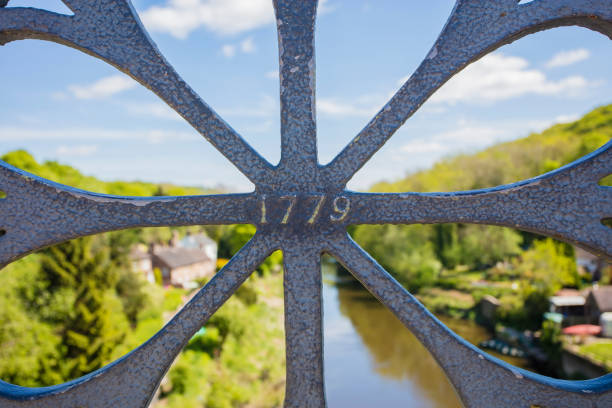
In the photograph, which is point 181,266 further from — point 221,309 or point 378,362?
point 378,362

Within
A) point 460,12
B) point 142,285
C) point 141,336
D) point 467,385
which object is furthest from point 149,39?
point 142,285

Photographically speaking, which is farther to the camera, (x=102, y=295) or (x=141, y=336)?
(x=141, y=336)

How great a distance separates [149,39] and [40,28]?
48 centimetres

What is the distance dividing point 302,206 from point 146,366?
0.99 m

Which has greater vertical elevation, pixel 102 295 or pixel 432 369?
pixel 102 295

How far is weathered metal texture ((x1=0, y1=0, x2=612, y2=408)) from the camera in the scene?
6.33ft

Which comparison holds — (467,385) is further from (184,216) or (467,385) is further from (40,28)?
(40,28)

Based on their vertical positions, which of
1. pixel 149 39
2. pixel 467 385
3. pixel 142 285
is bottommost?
pixel 142 285

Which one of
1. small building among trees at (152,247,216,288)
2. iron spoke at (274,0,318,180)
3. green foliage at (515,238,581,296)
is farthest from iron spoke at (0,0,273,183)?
small building among trees at (152,247,216,288)

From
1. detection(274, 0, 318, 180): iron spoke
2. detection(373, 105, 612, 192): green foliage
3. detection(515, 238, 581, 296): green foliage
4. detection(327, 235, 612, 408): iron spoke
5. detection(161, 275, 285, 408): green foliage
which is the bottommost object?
detection(161, 275, 285, 408): green foliage

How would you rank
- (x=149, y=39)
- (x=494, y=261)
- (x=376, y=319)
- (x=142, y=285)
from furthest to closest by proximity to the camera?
(x=494, y=261), (x=376, y=319), (x=142, y=285), (x=149, y=39)

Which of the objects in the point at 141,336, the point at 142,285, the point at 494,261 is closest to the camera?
the point at 141,336

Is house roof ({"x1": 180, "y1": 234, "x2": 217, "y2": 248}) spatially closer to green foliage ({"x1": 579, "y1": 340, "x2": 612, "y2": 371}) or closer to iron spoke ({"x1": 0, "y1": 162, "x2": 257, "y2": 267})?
green foliage ({"x1": 579, "y1": 340, "x2": 612, "y2": 371})

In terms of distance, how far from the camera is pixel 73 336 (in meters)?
15.7
